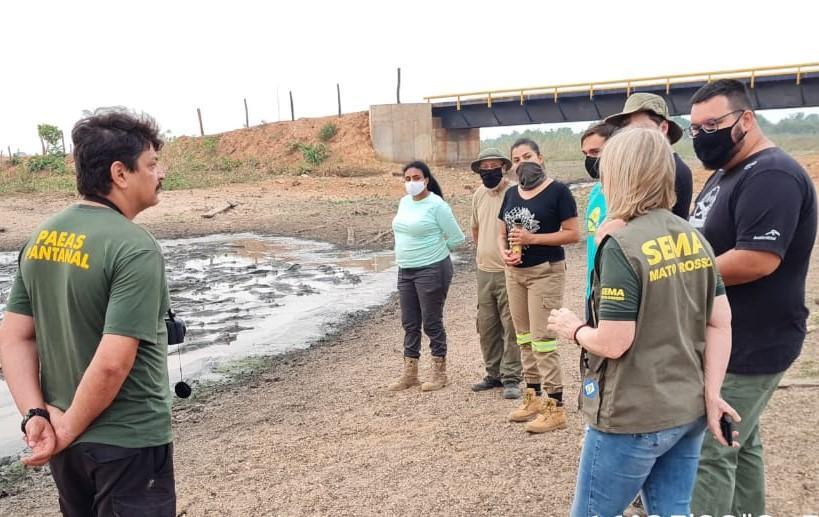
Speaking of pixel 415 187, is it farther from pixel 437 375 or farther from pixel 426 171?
pixel 437 375

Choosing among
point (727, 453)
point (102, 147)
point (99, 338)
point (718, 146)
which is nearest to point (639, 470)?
point (727, 453)

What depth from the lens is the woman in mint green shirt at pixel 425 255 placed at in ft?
20.0

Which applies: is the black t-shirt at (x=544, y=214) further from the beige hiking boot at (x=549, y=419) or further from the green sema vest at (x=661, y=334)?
the green sema vest at (x=661, y=334)

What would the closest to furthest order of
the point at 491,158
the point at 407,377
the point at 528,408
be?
the point at 528,408 < the point at 491,158 < the point at 407,377

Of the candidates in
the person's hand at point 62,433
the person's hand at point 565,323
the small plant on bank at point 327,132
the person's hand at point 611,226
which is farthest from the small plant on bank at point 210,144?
the person's hand at point 611,226

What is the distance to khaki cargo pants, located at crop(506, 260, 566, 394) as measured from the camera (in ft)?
16.6

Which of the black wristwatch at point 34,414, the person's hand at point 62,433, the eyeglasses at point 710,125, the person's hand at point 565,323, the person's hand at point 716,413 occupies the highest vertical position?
the eyeglasses at point 710,125

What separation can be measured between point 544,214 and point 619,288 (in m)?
2.83

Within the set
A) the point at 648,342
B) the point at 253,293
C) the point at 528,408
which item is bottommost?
the point at 253,293

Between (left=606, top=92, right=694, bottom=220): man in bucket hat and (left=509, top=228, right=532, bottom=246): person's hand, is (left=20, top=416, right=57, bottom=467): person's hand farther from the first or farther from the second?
(left=509, top=228, right=532, bottom=246): person's hand

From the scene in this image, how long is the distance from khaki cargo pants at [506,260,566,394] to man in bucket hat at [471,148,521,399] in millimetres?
602

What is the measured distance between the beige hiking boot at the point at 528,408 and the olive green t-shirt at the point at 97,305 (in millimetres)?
3290

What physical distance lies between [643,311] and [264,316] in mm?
8691

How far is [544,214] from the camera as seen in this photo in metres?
5.06
